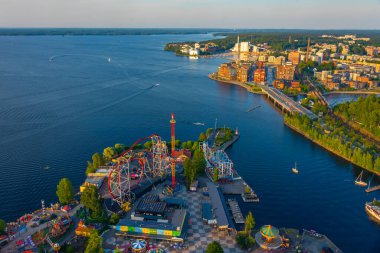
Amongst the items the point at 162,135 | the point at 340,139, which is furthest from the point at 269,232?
the point at 162,135

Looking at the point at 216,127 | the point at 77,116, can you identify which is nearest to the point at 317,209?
the point at 216,127

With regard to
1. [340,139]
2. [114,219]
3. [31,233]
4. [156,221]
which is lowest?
[31,233]

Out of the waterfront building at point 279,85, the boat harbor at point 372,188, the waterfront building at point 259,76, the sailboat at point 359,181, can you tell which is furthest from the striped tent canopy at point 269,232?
the waterfront building at point 259,76

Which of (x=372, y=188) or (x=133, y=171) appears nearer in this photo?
(x=372, y=188)

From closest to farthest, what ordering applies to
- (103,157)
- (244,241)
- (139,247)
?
(139,247), (244,241), (103,157)

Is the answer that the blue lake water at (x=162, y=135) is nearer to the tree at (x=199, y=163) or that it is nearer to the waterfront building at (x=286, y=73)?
the tree at (x=199, y=163)

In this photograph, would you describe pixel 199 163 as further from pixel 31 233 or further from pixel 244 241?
pixel 31 233

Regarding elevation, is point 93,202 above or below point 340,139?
above
